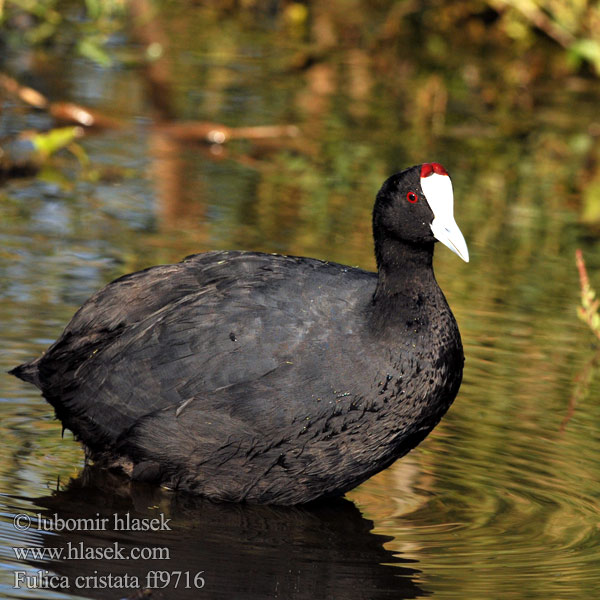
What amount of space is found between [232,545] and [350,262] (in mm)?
3199

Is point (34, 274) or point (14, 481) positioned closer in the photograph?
point (14, 481)

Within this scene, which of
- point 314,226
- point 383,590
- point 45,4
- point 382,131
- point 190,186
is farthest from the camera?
point 382,131

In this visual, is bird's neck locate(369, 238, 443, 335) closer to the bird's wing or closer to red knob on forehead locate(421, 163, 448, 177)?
the bird's wing

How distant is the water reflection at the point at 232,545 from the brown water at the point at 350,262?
1cm

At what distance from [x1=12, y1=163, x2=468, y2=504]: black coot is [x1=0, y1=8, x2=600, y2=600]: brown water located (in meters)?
0.19

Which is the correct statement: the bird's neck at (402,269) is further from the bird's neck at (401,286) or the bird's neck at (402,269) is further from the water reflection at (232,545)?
the water reflection at (232,545)

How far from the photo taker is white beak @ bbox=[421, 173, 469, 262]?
14.2 ft

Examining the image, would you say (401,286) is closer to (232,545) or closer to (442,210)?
(442,210)

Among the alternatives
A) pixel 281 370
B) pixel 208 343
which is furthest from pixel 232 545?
pixel 208 343

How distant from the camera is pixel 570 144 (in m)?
10.9

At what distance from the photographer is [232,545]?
13.3 feet

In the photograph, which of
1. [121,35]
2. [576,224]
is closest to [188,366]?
[576,224]

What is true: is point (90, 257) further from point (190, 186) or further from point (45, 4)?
point (45, 4)

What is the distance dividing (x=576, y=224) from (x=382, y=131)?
7.89 ft
